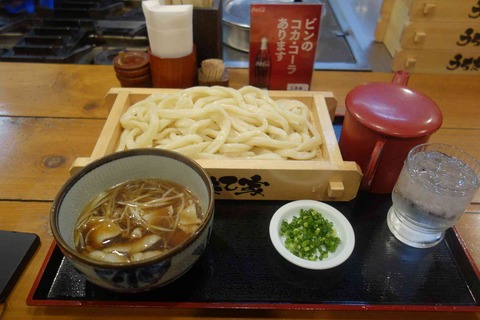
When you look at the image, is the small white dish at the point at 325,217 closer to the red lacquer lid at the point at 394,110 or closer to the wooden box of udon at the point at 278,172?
the wooden box of udon at the point at 278,172

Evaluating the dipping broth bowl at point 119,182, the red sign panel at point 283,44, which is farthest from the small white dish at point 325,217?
the red sign panel at point 283,44

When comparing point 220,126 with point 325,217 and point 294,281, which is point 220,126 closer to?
point 325,217

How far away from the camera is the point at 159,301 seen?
963mm

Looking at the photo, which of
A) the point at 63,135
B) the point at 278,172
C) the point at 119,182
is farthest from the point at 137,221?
the point at 63,135

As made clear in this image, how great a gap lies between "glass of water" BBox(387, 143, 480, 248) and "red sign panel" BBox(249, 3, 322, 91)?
75 centimetres

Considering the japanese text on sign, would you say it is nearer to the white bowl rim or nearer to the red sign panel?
the red sign panel

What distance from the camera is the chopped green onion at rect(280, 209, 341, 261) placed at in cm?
A: 104

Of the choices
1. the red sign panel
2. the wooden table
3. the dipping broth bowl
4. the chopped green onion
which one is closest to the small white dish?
the chopped green onion

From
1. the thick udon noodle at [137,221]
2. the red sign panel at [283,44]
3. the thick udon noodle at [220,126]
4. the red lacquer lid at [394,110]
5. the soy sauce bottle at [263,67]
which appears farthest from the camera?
the soy sauce bottle at [263,67]

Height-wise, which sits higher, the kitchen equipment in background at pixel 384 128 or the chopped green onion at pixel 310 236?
the kitchen equipment in background at pixel 384 128

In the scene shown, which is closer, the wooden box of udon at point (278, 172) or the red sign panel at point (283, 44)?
the wooden box of udon at point (278, 172)

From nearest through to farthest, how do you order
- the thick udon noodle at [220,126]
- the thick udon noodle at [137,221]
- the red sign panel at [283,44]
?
the thick udon noodle at [137,221] → the thick udon noodle at [220,126] → the red sign panel at [283,44]

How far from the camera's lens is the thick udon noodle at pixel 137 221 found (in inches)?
38.2

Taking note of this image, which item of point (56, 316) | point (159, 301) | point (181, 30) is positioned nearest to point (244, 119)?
point (181, 30)
